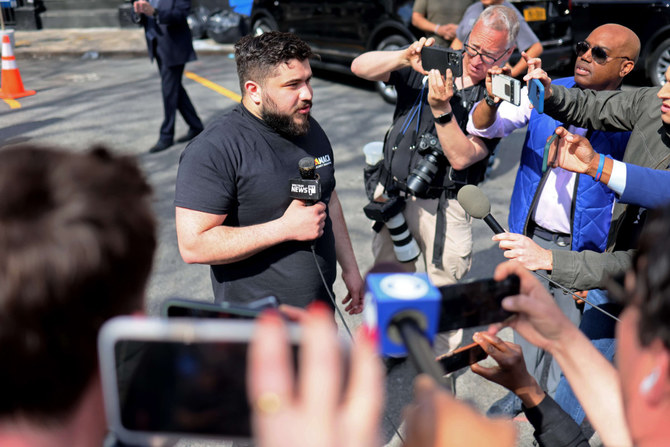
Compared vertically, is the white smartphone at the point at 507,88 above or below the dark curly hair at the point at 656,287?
below

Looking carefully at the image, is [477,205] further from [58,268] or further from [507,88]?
[58,268]

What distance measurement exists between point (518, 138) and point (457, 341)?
4301 millimetres

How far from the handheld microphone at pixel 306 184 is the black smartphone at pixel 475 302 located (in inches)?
50.4

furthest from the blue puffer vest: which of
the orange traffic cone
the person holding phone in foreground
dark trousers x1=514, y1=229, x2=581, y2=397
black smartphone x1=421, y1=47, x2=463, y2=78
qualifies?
the orange traffic cone

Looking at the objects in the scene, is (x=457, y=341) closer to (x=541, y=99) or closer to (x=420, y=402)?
(x=541, y=99)

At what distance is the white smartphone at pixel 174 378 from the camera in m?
0.90

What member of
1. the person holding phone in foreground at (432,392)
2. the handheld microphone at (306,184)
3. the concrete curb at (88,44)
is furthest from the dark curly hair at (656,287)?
the concrete curb at (88,44)

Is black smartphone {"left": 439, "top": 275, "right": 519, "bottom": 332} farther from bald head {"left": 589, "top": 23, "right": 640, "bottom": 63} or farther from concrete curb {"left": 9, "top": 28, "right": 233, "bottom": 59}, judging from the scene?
concrete curb {"left": 9, "top": 28, "right": 233, "bottom": 59}

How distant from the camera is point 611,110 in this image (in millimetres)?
2904

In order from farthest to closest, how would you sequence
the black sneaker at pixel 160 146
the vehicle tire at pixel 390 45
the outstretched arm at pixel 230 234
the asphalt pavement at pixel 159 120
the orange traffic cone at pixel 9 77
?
the orange traffic cone at pixel 9 77 → the vehicle tire at pixel 390 45 → the black sneaker at pixel 160 146 → the asphalt pavement at pixel 159 120 → the outstretched arm at pixel 230 234

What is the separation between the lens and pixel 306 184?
253 centimetres

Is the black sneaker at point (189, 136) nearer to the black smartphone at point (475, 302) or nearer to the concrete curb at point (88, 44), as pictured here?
the concrete curb at point (88, 44)

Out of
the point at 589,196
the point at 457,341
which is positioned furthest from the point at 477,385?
the point at 589,196

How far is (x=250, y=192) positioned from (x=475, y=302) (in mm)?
1490
